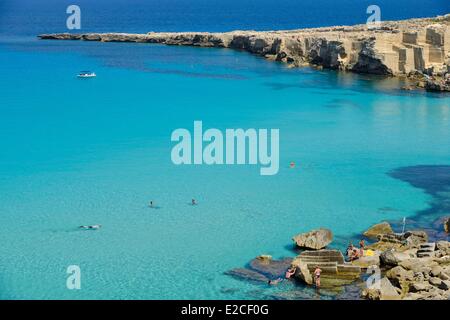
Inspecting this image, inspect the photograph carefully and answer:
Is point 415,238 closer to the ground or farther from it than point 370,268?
farther from it

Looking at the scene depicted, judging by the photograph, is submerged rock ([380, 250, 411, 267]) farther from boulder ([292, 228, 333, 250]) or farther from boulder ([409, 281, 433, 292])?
boulder ([292, 228, 333, 250])

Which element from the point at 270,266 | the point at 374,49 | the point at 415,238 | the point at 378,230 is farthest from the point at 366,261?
the point at 374,49

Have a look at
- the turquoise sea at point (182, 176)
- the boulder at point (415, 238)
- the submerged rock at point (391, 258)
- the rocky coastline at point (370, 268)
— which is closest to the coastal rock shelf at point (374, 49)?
the turquoise sea at point (182, 176)

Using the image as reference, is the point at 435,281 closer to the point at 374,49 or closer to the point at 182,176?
the point at 182,176

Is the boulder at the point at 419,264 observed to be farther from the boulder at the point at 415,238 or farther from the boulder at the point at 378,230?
the boulder at the point at 378,230

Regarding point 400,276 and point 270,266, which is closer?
point 400,276
